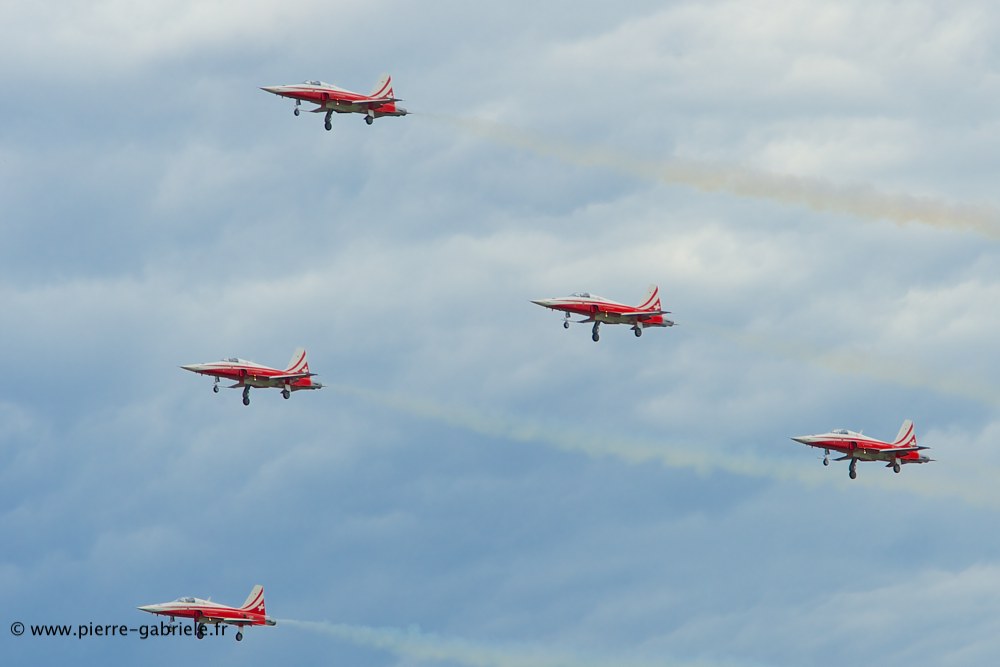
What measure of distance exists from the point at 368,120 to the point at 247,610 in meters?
49.0

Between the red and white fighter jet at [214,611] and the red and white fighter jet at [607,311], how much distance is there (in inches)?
1678

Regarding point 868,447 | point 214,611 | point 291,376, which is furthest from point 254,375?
point 868,447

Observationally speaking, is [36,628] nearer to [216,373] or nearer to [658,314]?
[216,373]

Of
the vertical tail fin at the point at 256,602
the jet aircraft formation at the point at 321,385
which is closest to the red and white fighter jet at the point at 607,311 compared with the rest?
the jet aircraft formation at the point at 321,385

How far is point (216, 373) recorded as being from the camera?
147 meters

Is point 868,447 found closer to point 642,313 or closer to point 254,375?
point 642,313


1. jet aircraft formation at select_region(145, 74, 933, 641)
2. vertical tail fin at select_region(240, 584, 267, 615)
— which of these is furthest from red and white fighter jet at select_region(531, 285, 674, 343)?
vertical tail fin at select_region(240, 584, 267, 615)

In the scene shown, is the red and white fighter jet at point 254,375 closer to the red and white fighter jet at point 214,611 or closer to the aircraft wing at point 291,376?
the aircraft wing at point 291,376

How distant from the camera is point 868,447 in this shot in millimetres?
138375

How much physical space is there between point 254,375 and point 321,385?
6089 millimetres

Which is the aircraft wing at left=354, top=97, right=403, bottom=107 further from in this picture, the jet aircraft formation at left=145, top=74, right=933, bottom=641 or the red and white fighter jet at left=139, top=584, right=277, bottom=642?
the red and white fighter jet at left=139, top=584, right=277, bottom=642

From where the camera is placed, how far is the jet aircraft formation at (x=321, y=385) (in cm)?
13850

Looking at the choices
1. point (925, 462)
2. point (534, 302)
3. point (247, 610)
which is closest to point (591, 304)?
point (534, 302)

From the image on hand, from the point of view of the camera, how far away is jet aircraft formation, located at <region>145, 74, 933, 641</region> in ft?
454
